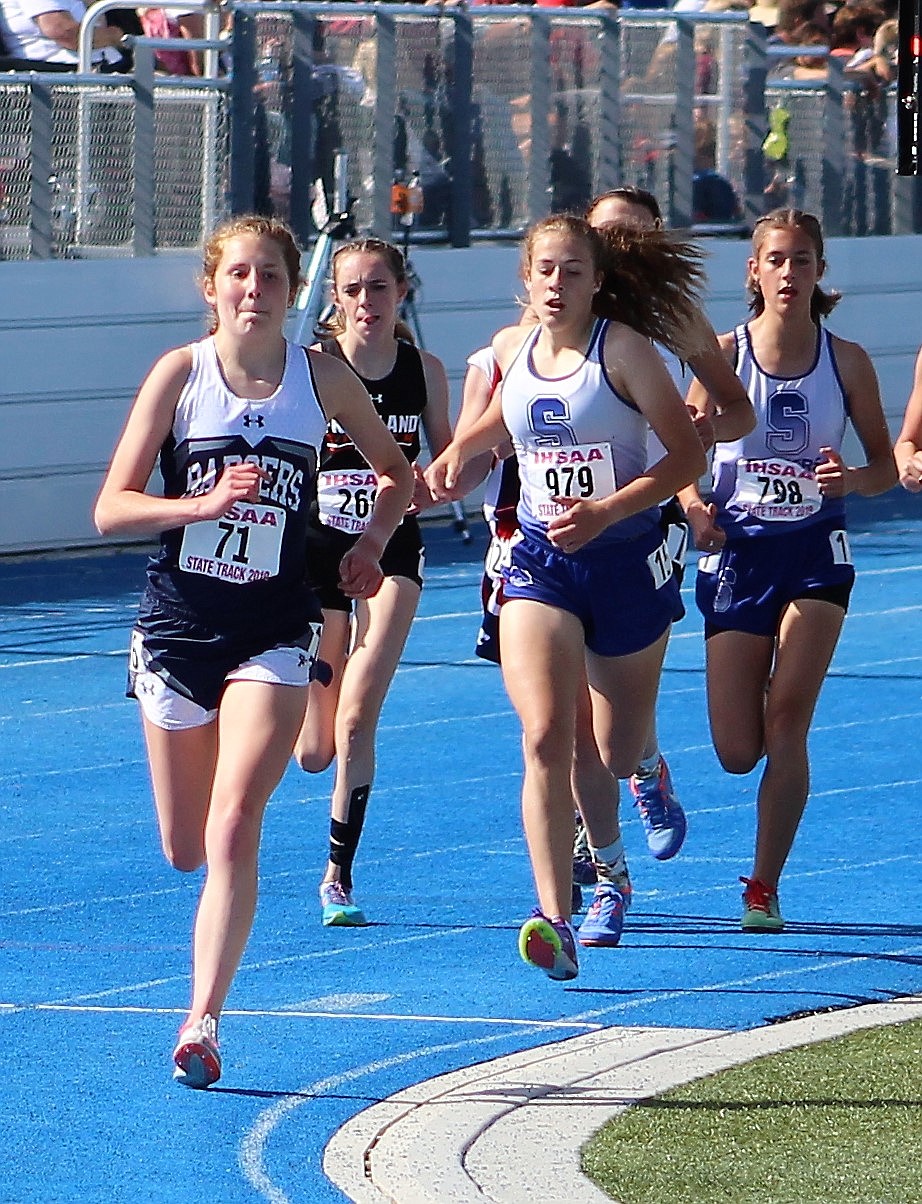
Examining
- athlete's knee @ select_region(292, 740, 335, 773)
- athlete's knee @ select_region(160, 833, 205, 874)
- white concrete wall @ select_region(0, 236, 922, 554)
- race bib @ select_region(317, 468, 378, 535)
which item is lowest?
white concrete wall @ select_region(0, 236, 922, 554)

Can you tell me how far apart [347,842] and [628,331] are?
1908 millimetres

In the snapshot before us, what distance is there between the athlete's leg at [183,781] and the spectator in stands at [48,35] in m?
11.5

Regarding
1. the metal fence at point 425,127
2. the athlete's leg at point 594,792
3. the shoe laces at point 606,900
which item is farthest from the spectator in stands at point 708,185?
the shoe laces at point 606,900

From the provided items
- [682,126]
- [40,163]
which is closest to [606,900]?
[40,163]

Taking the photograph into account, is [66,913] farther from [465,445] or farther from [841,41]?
[841,41]

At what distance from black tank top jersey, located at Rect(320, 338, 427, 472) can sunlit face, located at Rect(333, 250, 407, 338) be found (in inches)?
6.2

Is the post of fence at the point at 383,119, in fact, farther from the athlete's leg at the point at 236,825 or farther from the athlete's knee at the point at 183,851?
the athlete's leg at the point at 236,825

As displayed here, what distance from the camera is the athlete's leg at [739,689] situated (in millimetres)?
7473

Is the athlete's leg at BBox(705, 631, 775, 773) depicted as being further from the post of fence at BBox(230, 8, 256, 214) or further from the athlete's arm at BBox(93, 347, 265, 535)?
the post of fence at BBox(230, 8, 256, 214)

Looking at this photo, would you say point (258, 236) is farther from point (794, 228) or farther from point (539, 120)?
point (539, 120)

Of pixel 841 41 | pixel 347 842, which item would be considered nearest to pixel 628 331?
pixel 347 842

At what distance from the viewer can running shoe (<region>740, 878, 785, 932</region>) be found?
7.42 meters

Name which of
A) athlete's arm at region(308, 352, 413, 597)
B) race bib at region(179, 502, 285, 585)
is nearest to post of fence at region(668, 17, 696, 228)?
athlete's arm at region(308, 352, 413, 597)

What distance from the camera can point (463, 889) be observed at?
7988mm
